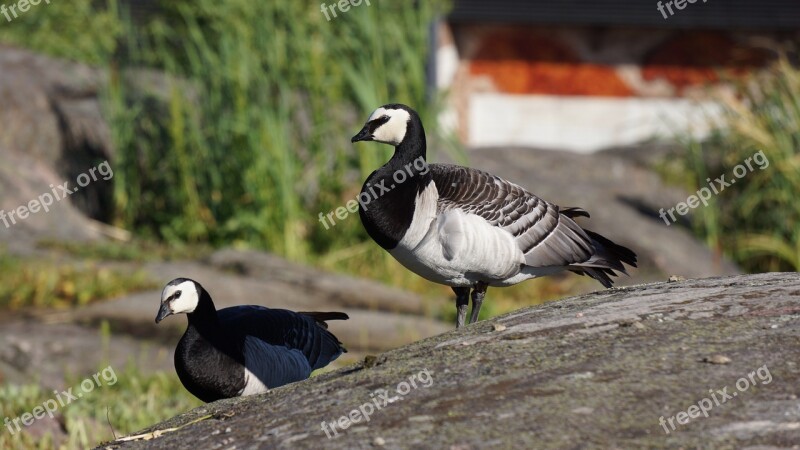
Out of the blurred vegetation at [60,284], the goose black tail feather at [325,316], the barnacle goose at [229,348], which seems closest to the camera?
the barnacle goose at [229,348]

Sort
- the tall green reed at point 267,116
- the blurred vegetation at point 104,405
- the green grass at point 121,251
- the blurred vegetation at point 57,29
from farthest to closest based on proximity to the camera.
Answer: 1. the blurred vegetation at point 57,29
2. the tall green reed at point 267,116
3. the green grass at point 121,251
4. the blurred vegetation at point 104,405

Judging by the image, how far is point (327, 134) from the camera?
13438 millimetres

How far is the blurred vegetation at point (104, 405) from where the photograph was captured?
23.4 ft

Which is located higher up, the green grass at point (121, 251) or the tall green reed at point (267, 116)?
the tall green reed at point (267, 116)

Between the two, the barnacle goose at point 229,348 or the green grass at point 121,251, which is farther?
the green grass at point 121,251

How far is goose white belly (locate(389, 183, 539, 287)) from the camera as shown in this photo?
607cm

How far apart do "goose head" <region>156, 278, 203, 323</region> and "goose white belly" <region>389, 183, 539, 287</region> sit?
114 cm

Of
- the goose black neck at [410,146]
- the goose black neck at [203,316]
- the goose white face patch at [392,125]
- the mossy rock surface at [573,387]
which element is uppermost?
the goose white face patch at [392,125]

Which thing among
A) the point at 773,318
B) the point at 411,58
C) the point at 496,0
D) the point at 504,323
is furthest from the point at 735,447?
the point at 496,0

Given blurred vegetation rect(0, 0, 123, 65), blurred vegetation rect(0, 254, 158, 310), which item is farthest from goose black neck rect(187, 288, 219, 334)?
blurred vegetation rect(0, 0, 123, 65)

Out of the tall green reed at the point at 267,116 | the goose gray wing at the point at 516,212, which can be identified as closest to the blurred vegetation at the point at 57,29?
the tall green reed at the point at 267,116

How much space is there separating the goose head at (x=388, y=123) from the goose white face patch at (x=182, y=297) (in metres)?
1.27

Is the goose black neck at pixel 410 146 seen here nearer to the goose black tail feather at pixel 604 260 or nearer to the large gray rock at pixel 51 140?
the goose black tail feather at pixel 604 260

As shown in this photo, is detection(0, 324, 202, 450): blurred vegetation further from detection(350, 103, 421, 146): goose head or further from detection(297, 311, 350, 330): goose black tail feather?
detection(350, 103, 421, 146): goose head
